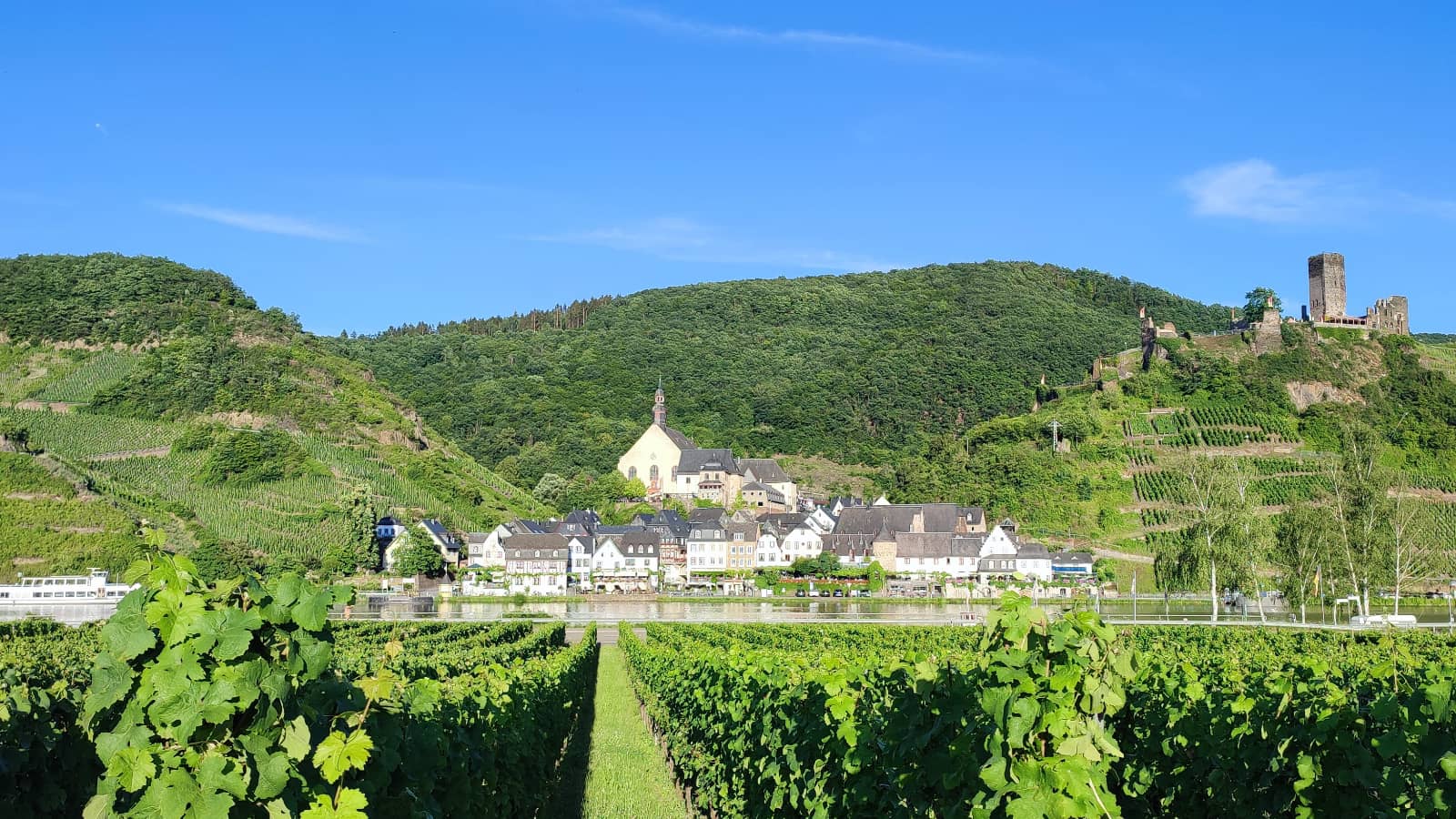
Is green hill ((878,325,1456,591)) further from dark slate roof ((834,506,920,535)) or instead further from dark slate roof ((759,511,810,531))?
dark slate roof ((759,511,810,531))

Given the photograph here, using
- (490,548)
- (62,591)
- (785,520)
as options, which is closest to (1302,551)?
(785,520)

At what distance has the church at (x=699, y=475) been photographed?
12775 centimetres

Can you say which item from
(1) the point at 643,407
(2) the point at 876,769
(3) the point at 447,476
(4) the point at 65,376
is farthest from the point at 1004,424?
(2) the point at 876,769

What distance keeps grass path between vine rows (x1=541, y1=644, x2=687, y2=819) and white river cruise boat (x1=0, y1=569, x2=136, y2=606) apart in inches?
2044

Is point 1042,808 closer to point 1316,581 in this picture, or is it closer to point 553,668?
point 553,668

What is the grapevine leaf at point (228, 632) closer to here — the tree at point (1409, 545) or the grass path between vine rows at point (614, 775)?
the grass path between vine rows at point (614, 775)

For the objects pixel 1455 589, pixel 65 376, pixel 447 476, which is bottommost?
pixel 1455 589

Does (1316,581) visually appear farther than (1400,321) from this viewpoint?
No

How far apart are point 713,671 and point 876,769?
29.5 feet

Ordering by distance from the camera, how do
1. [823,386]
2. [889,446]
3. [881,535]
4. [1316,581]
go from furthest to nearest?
[823,386] → [889,446] → [881,535] → [1316,581]

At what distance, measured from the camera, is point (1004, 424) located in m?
125

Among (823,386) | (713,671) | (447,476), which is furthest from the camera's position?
(823,386)

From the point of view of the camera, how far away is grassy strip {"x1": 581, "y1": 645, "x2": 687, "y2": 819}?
1625 cm

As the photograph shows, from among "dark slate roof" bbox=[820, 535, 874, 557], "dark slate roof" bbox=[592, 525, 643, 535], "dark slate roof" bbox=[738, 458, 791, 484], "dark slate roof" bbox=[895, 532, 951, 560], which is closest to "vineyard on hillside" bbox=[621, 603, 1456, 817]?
"dark slate roof" bbox=[895, 532, 951, 560]
